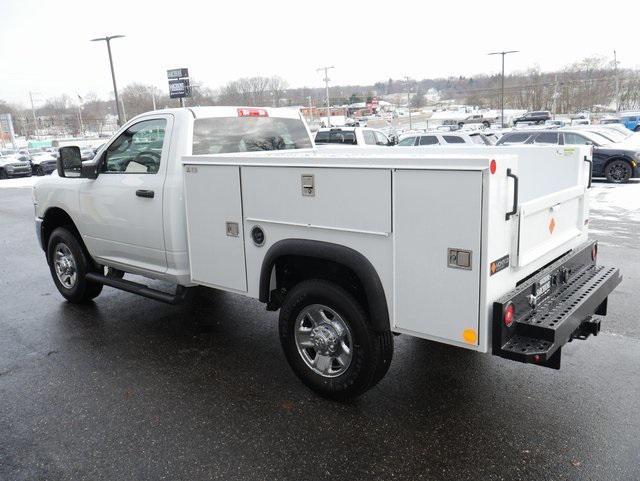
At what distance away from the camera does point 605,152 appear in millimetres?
16562

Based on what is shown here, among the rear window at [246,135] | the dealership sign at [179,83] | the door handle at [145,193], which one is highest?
the dealership sign at [179,83]

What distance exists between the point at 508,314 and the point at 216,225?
7.85 feet

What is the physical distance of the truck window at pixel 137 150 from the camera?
5113 mm

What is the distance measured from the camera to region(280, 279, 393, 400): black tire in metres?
3.64

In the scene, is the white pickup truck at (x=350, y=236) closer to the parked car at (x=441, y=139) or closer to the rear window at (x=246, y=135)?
the rear window at (x=246, y=135)

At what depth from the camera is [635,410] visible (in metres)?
3.72

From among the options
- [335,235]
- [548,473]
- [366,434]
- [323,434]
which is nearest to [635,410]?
[548,473]

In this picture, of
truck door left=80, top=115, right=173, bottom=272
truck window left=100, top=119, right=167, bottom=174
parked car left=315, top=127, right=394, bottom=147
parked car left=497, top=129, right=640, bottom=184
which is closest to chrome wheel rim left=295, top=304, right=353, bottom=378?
truck door left=80, top=115, right=173, bottom=272

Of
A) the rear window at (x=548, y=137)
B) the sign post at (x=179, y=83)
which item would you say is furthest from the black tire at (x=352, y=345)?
the sign post at (x=179, y=83)

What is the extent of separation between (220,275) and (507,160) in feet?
8.21

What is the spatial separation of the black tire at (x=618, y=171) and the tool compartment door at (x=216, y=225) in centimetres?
1533

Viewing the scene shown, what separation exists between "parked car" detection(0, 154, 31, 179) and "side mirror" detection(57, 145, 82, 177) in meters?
31.2

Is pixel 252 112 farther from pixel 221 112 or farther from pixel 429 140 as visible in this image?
pixel 429 140

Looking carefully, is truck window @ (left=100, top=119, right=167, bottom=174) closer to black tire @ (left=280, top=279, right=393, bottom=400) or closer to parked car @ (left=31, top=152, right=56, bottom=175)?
black tire @ (left=280, top=279, right=393, bottom=400)
